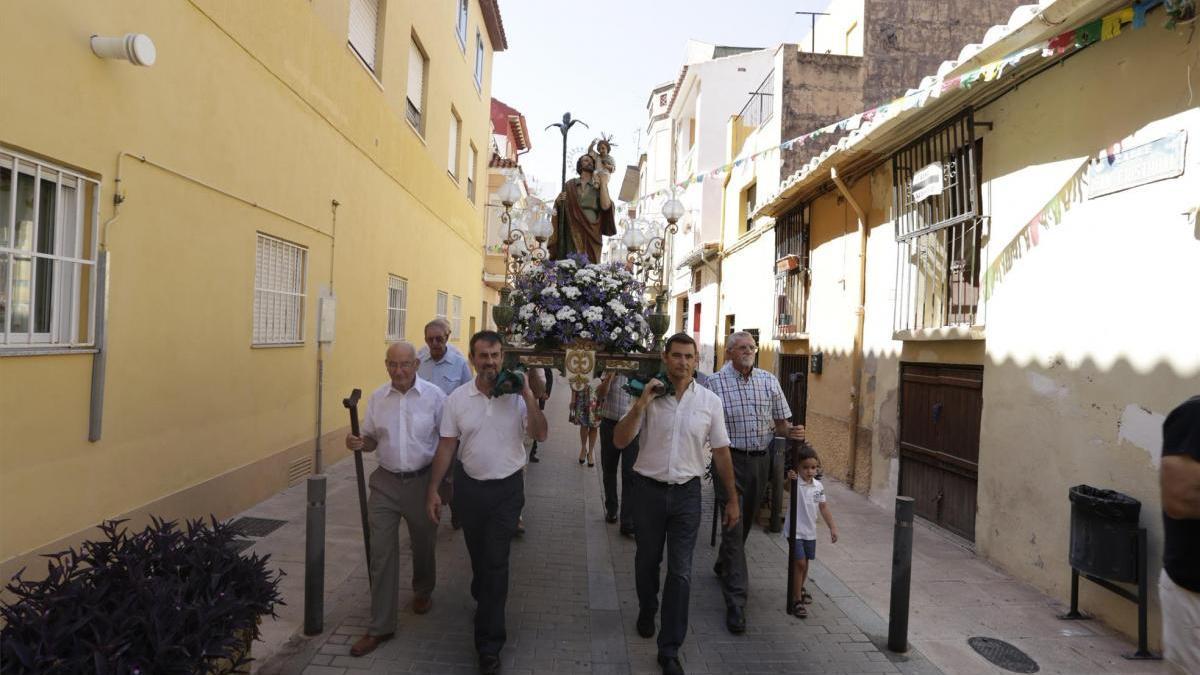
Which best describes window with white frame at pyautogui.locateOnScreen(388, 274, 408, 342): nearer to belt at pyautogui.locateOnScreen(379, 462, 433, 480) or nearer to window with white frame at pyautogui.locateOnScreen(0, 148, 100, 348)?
window with white frame at pyautogui.locateOnScreen(0, 148, 100, 348)

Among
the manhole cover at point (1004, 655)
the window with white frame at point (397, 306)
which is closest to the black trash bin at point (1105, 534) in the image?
the manhole cover at point (1004, 655)

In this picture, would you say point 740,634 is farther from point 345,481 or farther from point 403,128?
point 403,128

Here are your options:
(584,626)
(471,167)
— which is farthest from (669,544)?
(471,167)

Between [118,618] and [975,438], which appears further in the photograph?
[975,438]

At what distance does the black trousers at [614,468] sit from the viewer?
655 cm

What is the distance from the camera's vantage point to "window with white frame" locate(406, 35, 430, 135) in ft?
39.9

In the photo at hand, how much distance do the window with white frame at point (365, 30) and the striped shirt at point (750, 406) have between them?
7.10m

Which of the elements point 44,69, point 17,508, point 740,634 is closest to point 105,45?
point 44,69

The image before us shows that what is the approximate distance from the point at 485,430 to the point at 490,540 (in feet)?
2.06

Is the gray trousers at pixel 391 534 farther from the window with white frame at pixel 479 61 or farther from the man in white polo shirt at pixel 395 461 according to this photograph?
the window with white frame at pixel 479 61

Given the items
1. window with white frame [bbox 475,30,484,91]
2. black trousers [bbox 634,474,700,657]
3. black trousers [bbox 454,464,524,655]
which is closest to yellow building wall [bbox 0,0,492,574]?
black trousers [bbox 454,464,524,655]

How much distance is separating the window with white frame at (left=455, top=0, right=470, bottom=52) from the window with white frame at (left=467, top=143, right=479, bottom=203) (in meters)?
2.43

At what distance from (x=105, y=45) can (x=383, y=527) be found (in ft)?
11.6

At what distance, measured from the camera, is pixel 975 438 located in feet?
21.4
